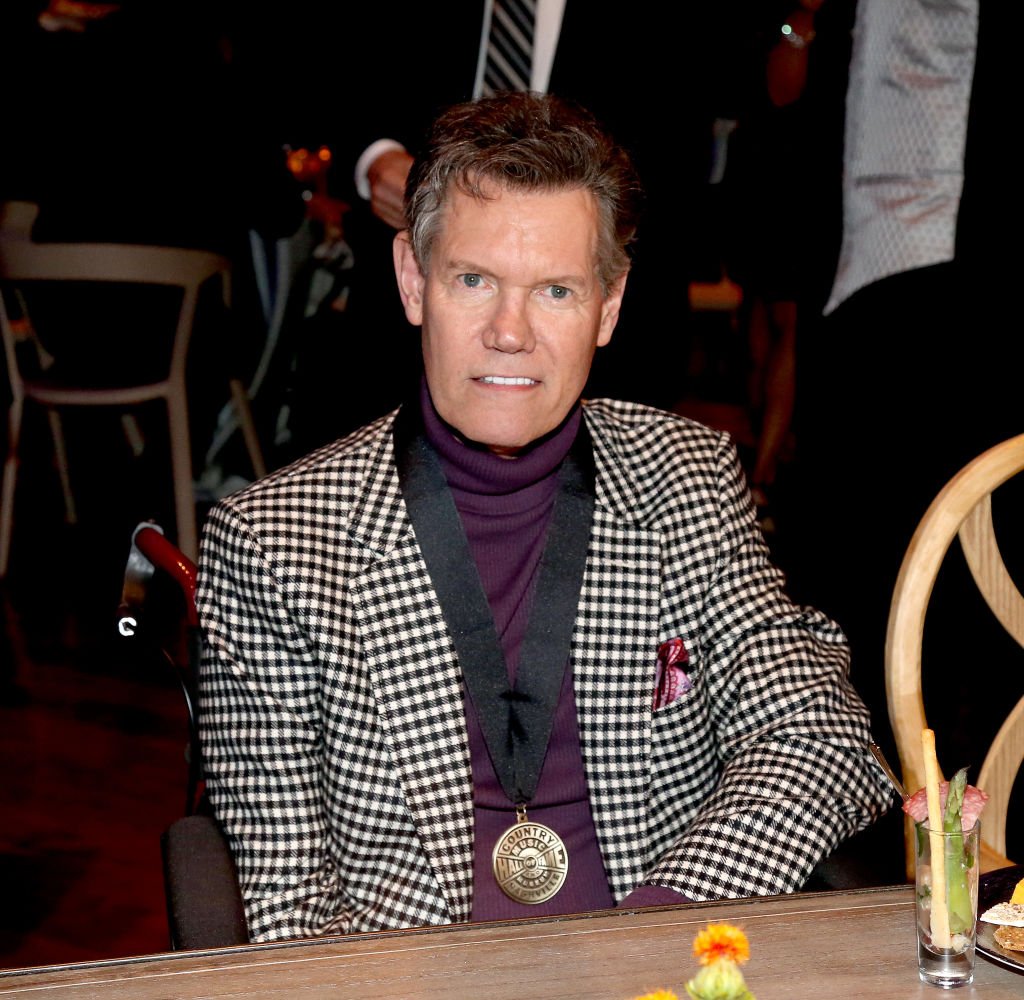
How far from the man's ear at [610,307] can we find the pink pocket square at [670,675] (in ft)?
1.07

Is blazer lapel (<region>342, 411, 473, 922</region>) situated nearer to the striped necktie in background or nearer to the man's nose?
the man's nose

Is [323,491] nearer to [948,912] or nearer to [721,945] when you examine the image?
[948,912]

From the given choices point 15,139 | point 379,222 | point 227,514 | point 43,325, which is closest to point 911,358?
point 379,222

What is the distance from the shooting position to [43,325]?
4238 millimetres

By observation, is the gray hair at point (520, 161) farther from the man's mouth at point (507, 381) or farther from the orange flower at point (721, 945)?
the orange flower at point (721, 945)

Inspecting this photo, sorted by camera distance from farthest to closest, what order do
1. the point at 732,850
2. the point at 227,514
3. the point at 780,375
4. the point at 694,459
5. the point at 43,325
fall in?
the point at 780,375 → the point at 43,325 → the point at 694,459 → the point at 227,514 → the point at 732,850

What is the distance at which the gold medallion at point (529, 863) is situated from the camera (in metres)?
1.41

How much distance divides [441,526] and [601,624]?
19cm

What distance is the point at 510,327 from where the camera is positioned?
1441mm

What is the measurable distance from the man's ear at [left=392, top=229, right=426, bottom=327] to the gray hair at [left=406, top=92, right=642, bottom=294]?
0.13 feet

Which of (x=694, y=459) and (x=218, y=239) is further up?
(x=218, y=239)

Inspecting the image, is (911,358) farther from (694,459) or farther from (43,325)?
(43,325)

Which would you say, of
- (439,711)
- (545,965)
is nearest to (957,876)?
(545,965)

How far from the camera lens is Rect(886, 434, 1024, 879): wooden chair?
1390mm
